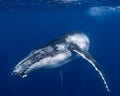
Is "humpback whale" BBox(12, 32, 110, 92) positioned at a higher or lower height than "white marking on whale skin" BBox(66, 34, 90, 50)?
higher

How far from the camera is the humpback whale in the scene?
8.23m

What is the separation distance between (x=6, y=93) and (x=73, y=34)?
29251 mm

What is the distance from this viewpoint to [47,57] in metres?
9.20

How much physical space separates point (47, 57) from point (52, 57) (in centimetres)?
32

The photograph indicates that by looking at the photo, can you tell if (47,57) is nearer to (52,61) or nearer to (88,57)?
(52,61)

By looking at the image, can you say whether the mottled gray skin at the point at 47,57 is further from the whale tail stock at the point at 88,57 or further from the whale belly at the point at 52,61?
the whale tail stock at the point at 88,57

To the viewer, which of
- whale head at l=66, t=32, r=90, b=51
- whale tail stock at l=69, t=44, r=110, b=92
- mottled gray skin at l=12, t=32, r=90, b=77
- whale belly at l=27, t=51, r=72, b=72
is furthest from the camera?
whale head at l=66, t=32, r=90, b=51

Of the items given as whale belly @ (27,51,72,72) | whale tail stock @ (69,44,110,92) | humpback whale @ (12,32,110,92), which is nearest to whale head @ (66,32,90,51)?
humpback whale @ (12,32,110,92)

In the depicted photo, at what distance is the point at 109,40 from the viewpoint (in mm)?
88312

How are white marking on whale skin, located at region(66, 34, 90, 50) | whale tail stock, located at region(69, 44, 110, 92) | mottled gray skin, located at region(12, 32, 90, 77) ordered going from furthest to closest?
white marking on whale skin, located at region(66, 34, 90, 50), whale tail stock, located at region(69, 44, 110, 92), mottled gray skin, located at region(12, 32, 90, 77)

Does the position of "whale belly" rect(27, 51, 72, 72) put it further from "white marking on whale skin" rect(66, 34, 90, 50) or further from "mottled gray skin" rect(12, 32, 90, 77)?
"white marking on whale skin" rect(66, 34, 90, 50)

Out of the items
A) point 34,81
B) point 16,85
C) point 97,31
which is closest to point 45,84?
point 34,81

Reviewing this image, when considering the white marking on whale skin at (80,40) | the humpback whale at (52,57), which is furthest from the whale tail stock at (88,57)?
the white marking on whale skin at (80,40)

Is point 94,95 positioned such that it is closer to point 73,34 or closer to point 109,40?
point 73,34
